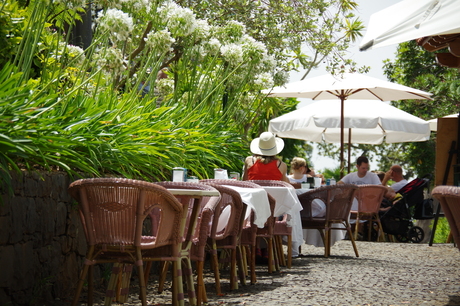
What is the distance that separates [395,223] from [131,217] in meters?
7.99

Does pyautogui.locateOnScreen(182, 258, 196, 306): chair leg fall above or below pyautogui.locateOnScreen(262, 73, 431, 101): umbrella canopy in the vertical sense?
below

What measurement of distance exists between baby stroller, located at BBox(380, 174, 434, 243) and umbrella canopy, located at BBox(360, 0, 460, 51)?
18.6ft

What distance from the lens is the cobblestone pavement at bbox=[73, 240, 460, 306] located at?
4.59 metres

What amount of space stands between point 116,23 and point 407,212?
6.90 m

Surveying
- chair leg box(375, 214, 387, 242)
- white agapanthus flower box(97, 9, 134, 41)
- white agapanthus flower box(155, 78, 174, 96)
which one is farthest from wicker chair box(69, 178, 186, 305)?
chair leg box(375, 214, 387, 242)

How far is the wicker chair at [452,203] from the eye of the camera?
411 cm

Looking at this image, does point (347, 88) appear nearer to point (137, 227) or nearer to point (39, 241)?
point (39, 241)

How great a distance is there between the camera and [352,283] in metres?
5.45

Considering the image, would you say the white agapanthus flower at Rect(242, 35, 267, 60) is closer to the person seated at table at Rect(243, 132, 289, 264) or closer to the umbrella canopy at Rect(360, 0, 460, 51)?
the person seated at table at Rect(243, 132, 289, 264)

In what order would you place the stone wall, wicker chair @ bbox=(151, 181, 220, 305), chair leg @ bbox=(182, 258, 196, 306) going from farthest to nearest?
wicker chair @ bbox=(151, 181, 220, 305) < chair leg @ bbox=(182, 258, 196, 306) < the stone wall

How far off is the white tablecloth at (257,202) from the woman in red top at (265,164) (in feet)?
A: 7.04

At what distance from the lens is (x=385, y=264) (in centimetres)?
700

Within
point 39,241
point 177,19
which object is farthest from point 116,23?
point 39,241

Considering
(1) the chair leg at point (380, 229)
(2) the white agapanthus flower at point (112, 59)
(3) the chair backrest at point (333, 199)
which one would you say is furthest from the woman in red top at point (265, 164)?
(1) the chair leg at point (380, 229)
